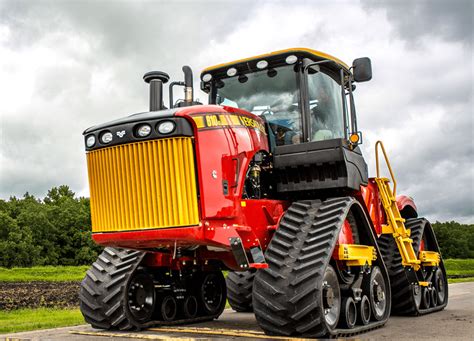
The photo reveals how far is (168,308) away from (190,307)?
513 mm

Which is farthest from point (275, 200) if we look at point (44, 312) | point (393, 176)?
point (44, 312)

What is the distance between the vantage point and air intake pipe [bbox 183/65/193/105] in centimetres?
794

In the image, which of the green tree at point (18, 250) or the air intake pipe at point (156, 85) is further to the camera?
the green tree at point (18, 250)

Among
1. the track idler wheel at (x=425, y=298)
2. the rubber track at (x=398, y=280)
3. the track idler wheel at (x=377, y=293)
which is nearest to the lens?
the track idler wheel at (x=377, y=293)

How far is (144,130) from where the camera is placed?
22.4 feet

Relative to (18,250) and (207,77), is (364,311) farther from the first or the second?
(18,250)

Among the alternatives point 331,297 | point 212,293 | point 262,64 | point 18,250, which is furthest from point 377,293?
point 18,250

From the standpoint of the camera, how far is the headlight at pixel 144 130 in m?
6.80

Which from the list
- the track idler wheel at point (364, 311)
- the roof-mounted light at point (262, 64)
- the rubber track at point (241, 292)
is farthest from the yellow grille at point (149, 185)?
the rubber track at point (241, 292)

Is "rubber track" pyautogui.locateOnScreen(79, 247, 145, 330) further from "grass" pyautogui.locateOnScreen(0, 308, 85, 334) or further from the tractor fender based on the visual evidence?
the tractor fender

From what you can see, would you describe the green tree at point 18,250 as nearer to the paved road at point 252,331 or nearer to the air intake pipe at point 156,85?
the paved road at point 252,331

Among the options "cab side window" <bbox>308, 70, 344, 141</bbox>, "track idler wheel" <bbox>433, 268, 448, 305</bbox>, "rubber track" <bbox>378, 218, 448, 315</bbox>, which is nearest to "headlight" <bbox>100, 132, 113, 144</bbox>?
"cab side window" <bbox>308, 70, 344, 141</bbox>

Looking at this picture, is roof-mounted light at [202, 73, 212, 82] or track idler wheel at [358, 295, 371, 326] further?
roof-mounted light at [202, 73, 212, 82]

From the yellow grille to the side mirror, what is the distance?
2.93 meters
